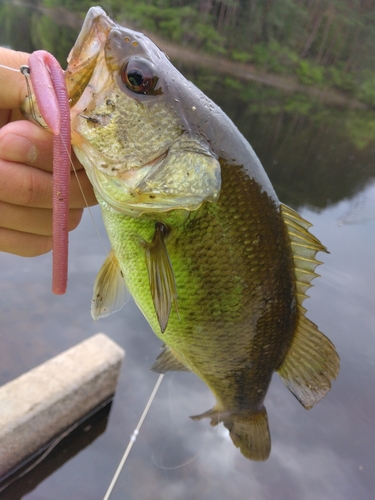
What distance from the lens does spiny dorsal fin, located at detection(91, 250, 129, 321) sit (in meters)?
1.32

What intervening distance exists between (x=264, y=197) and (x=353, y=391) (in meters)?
3.77

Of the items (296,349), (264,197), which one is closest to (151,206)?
(264,197)

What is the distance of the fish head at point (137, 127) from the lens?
1.02 meters

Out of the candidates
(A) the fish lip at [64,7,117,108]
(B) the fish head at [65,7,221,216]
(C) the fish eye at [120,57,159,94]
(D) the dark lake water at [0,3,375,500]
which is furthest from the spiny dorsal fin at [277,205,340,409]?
(D) the dark lake water at [0,3,375,500]

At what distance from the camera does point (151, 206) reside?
1.10 metres

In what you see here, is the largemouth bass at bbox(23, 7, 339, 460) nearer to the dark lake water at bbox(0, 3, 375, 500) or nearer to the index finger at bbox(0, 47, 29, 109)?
the index finger at bbox(0, 47, 29, 109)

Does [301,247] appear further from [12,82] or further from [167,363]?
[12,82]

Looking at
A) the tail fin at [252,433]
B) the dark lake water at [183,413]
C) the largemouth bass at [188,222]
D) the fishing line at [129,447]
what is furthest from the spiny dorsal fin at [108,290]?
the dark lake water at [183,413]

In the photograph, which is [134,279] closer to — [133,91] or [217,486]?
[133,91]

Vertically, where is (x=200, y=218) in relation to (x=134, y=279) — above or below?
above

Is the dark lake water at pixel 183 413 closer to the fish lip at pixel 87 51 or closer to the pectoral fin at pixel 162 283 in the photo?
the pectoral fin at pixel 162 283

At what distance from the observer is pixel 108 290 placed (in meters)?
1.34

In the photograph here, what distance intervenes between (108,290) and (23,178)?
481 mm

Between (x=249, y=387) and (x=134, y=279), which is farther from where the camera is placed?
(x=249, y=387)
